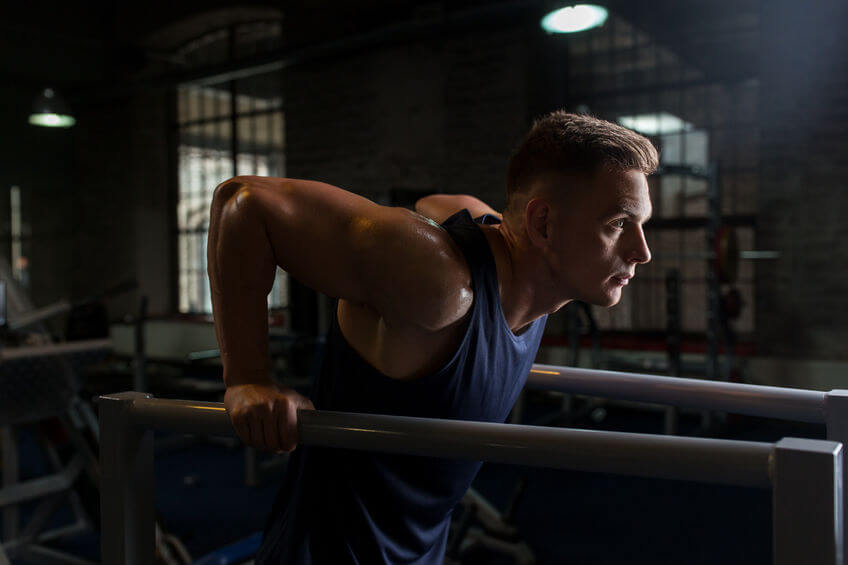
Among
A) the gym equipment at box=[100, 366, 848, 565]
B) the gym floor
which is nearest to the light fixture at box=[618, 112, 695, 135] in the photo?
the gym floor

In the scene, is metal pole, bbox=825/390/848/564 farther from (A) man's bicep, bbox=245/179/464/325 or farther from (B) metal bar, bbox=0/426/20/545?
(B) metal bar, bbox=0/426/20/545

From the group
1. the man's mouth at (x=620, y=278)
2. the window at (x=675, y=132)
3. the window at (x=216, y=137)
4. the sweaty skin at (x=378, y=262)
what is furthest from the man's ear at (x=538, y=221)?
the window at (x=216, y=137)

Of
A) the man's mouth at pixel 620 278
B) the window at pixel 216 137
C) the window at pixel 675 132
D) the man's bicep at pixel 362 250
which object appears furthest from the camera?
the window at pixel 216 137

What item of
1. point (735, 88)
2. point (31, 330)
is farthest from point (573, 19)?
point (31, 330)

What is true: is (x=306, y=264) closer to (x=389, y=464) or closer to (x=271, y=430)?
(x=271, y=430)

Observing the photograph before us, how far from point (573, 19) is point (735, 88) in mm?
2192

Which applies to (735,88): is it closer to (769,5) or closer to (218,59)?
(769,5)

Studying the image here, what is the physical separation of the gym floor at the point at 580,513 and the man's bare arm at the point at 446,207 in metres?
1.70

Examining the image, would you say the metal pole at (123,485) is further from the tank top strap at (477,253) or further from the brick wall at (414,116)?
the brick wall at (414,116)

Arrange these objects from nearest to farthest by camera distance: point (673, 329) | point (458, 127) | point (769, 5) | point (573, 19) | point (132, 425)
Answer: point (132, 425), point (573, 19), point (673, 329), point (769, 5), point (458, 127)

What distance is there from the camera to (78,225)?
27.2 ft

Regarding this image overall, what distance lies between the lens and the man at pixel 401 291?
833 mm

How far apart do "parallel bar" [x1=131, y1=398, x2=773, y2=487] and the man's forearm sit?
72 millimetres

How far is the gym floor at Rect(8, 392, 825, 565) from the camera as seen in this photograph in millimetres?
2639
